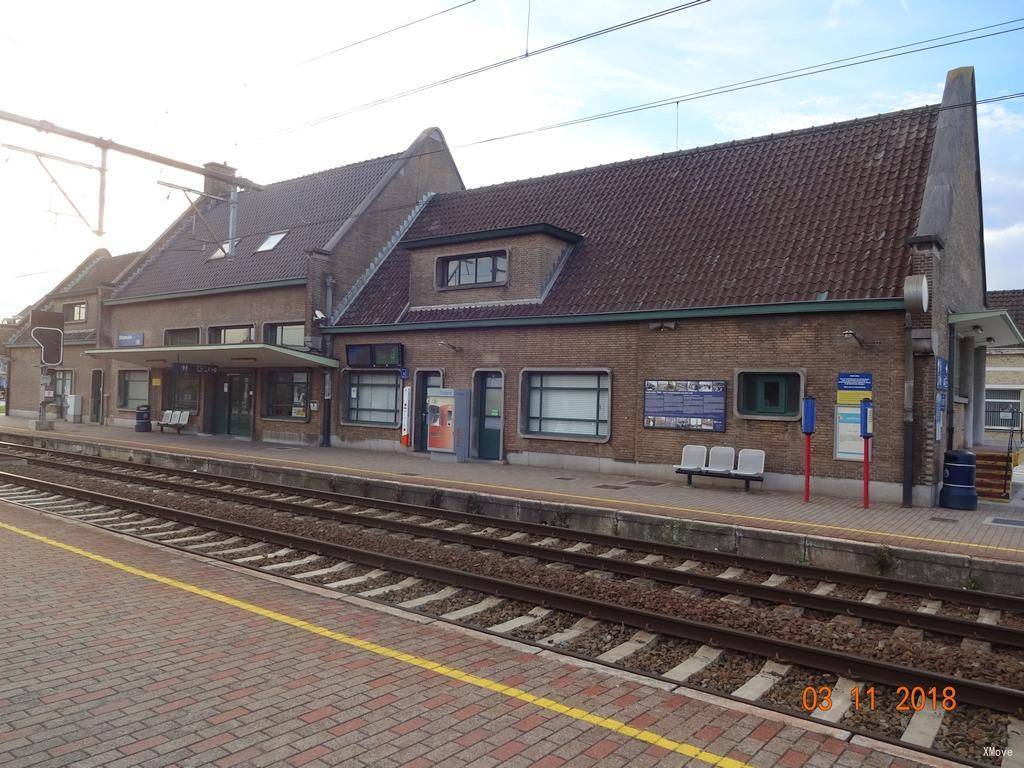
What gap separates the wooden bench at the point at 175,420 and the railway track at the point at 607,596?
13.3m

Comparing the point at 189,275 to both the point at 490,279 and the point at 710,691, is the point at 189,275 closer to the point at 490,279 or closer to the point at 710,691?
the point at 490,279

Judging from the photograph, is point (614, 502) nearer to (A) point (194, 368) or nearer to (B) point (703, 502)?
(B) point (703, 502)

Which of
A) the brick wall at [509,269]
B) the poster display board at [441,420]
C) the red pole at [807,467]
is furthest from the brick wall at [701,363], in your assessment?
the brick wall at [509,269]

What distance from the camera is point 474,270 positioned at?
20562mm

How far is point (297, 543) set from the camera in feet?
33.2

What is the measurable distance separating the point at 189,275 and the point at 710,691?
28.8 metres

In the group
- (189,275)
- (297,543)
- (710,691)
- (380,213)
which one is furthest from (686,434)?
(189,275)

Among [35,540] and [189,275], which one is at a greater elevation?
[189,275]

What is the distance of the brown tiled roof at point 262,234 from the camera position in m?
25.5

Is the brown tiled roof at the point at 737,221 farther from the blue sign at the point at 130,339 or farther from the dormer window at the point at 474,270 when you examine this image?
the blue sign at the point at 130,339

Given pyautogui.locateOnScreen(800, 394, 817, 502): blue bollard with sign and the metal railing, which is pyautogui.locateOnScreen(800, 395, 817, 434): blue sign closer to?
pyautogui.locateOnScreen(800, 394, 817, 502): blue bollard with sign

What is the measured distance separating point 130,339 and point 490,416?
64.3 feet

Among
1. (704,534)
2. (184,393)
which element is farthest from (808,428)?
(184,393)
